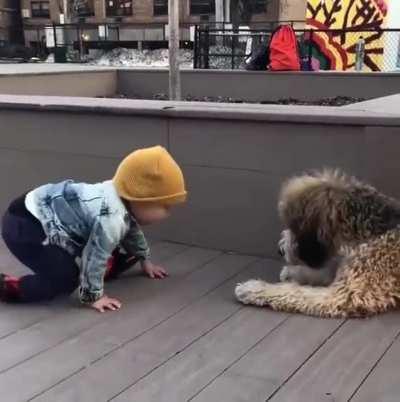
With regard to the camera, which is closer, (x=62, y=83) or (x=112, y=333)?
(x=112, y=333)

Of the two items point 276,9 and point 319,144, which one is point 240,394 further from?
point 276,9

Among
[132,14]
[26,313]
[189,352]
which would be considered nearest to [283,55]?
[26,313]

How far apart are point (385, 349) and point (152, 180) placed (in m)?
1.21

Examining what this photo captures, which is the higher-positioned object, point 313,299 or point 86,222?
point 86,222

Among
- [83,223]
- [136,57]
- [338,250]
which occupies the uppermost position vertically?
[83,223]

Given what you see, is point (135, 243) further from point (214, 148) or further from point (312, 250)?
point (312, 250)

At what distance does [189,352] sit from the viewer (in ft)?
8.71

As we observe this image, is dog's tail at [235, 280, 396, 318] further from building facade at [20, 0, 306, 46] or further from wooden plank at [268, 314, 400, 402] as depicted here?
building facade at [20, 0, 306, 46]

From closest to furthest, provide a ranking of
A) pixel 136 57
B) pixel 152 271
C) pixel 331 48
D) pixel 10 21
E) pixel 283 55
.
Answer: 1. pixel 152 271
2. pixel 283 55
3. pixel 331 48
4. pixel 136 57
5. pixel 10 21

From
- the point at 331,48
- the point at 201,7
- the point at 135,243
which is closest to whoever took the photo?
the point at 135,243

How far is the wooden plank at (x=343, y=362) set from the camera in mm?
2311

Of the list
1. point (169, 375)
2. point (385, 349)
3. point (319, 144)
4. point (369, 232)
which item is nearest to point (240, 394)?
point (169, 375)

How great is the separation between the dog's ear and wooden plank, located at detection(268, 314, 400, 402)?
33 cm

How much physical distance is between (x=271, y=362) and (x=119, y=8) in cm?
4517
